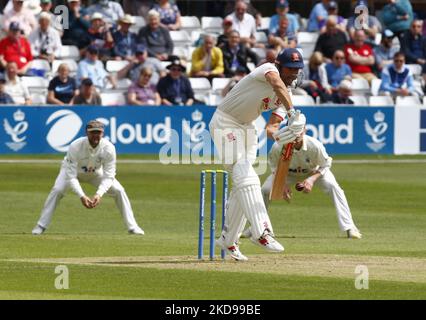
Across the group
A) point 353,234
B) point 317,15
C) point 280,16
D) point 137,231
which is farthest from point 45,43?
point 353,234

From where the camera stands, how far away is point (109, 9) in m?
27.2

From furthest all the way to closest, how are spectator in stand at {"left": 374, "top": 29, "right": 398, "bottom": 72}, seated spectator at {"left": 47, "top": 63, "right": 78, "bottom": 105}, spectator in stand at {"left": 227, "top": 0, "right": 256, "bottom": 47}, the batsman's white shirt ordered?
spectator in stand at {"left": 374, "top": 29, "right": 398, "bottom": 72} < spectator in stand at {"left": 227, "top": 0, "right": 256, "bottom": 47} < seated spectator at {"left": 47, "top": 63, "right": 78, "bottom": 105} < the batsman's white shirt

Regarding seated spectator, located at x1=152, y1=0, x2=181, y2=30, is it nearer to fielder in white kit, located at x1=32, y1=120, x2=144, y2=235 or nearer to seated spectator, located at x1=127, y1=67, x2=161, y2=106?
seated spectator, located at x1=127, y1=67, x2=161, y2=106

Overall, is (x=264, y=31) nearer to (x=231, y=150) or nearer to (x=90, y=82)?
(x=90, y=82)

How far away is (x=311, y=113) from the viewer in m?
25.7

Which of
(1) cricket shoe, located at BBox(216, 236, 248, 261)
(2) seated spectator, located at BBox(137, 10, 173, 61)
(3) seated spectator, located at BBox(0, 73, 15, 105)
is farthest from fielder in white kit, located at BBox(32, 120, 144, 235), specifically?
(2) seated spectator, located at BBox(137, 10, 173, 61)

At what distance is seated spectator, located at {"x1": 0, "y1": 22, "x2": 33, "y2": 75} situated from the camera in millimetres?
25062

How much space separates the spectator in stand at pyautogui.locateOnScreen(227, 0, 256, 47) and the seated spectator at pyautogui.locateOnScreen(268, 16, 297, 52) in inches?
16.3

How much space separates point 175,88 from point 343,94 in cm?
360

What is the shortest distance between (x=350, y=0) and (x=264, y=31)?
3.25 m

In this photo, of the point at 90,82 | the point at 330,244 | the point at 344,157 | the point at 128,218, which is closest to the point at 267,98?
the point at 330,244

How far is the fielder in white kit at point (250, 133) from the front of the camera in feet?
38.3

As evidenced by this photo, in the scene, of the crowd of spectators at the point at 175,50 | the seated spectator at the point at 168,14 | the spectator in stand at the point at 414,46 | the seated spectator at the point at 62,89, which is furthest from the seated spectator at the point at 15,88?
the spectator in stand at the point at 414,46

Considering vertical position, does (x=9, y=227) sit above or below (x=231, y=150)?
below
